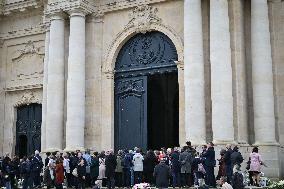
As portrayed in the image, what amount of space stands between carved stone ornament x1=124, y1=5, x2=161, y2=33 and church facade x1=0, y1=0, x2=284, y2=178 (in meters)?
0.04

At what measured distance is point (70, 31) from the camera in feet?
76.9

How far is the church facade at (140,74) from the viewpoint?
1975cm

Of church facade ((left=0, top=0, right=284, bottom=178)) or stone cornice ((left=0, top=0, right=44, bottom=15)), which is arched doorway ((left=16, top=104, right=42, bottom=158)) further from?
stone cornice ((left=0, top=0, right=44, bottom=15))

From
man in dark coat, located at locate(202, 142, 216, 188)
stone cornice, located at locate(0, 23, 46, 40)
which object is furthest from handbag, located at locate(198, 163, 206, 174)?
stone cornice, located at locate(0, 23, 46, 40)

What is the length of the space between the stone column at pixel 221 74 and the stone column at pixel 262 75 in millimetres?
A: 1006

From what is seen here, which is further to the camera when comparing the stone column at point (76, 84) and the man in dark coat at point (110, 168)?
the stone column at point (76, 84)

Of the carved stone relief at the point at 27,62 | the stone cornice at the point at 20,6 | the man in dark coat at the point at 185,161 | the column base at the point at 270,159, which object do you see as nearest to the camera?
the man in dark coat at the point at 185,161

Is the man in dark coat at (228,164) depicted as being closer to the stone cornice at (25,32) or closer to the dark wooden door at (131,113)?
the dark wooden door at (131,113)

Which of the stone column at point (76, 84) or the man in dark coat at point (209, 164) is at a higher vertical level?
the stone column at point (76, 84)

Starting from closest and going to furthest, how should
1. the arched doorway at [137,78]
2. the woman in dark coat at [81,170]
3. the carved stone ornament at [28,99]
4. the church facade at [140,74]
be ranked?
the woman in dark coat at [81,170]
the church facade at [140,74]
the arched doorway at [137,78]
the carved stone ornament at [28,99]

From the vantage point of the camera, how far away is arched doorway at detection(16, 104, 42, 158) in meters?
25.9

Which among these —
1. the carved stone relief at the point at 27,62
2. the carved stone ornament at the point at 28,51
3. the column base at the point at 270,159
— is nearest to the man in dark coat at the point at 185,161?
the column base at the point at 270,159

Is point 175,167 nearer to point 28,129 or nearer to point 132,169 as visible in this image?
point 132,169

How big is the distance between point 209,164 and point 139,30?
8.16 metres
